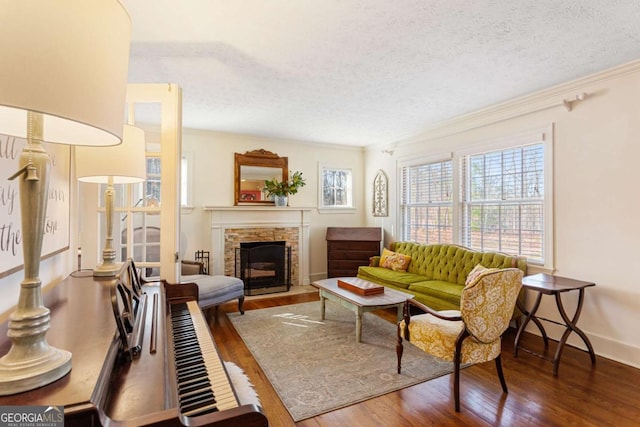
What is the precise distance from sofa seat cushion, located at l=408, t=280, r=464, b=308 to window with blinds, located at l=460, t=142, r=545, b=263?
800mm

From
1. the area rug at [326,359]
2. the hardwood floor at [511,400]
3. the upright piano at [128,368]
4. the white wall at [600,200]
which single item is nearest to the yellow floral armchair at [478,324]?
the hardwood floor at [511,400]

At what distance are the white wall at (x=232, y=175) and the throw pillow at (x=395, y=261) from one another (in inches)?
56.9

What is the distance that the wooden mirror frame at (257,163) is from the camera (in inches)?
204

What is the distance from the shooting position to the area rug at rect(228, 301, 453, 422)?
7.41 feet

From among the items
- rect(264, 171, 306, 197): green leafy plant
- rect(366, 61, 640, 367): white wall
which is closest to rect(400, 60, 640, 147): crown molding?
rect(366, 61, 640, 367): white wall

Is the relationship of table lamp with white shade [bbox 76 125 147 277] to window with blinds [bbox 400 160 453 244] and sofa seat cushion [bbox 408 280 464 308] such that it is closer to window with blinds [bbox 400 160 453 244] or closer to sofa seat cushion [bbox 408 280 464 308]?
sofa seat cushion [bbox 408 280 464 308]

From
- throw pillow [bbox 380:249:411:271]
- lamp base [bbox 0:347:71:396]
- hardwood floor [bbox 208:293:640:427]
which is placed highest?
lamp base [bbox 0:347:71:396]

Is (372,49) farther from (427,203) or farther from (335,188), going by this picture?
(335,188)

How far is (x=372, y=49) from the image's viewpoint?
7.98ft

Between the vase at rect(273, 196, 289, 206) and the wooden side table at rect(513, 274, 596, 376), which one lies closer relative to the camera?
the wooden side table at rect(513, 274, 596, 376)

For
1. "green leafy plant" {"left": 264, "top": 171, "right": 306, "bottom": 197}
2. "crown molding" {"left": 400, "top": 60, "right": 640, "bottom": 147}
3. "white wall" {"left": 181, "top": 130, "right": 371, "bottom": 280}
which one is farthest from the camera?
"green leafy plant" {"left": 264, "top": 171, "right": 306, "bottom": 197}

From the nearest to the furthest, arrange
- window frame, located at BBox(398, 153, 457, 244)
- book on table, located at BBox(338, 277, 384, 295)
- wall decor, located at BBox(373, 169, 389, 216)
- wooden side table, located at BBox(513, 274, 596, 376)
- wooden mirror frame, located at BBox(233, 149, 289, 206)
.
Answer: wooden side table, located at BBox(513, 274, 596, 376), book on table, located at BBox(338, 277, 384, 295), window frame, located at BBox(398, 153, 457, 244), wooden mirror frame, located at BBox(233, 149, 289, 206), wall decor, located at BBox(373, 169, 389, 216)

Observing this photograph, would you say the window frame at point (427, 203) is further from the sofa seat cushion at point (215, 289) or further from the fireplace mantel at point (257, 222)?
the sofa seat cushion at point (215, 289)

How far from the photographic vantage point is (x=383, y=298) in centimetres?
317
